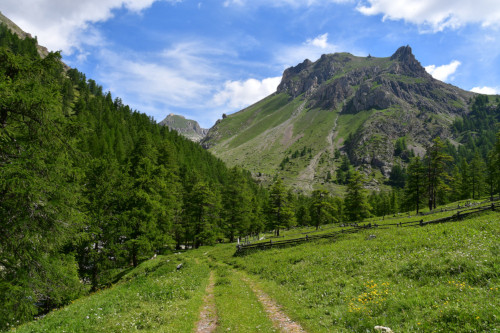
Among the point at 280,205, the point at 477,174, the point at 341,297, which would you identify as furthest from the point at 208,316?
the point at 477,174

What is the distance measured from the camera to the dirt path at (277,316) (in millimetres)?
11125

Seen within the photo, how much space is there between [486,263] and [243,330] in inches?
472

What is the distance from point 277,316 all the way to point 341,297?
378 cm

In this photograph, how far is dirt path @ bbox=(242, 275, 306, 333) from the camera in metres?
11.1

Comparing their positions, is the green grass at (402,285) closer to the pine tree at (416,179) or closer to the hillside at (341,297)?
the hillside at (341,297)

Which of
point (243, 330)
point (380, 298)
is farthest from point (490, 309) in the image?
point (243, 330)

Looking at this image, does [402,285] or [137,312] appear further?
[402,285]

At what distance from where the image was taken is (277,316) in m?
12.9

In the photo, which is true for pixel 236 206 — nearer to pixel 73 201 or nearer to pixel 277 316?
pixel 277 316

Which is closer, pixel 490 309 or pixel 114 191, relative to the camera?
pixel 490 309

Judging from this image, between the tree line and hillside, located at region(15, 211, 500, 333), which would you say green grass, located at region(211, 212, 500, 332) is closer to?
hillside, located at region(15, 211, 500, 333)

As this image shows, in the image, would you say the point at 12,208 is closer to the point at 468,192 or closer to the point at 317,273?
the point at 317,273

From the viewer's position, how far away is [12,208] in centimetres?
1087

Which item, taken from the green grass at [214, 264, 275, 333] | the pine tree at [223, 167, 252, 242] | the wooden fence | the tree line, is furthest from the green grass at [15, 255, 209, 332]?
the pine tree at [223, 167, 252, 242]
